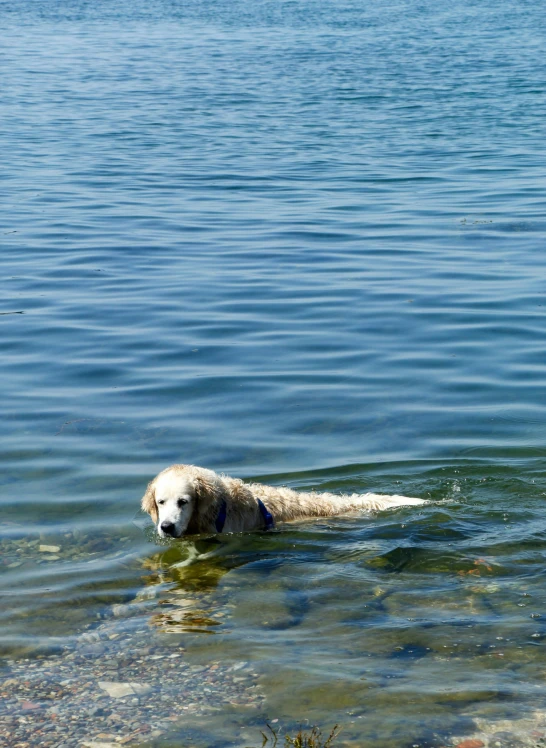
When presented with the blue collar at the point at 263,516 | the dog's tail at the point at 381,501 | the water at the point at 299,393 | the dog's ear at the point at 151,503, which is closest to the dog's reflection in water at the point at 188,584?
the water at the point at 299,393

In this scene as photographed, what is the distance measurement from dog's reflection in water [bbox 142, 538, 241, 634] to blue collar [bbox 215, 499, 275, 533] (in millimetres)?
141

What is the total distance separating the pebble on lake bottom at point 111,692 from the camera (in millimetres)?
5402

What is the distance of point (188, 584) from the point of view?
7.64 m

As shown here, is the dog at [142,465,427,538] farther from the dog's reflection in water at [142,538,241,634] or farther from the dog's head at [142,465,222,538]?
the dog's reflection in water at [142,538,241,634]

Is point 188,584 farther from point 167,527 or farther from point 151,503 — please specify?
point 151,503

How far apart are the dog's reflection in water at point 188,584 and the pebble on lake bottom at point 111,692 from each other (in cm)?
35

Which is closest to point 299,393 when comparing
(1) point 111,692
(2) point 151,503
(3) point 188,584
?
(2) point 151,503

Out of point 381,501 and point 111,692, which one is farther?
point 381,501

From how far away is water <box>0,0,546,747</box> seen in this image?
648 cm

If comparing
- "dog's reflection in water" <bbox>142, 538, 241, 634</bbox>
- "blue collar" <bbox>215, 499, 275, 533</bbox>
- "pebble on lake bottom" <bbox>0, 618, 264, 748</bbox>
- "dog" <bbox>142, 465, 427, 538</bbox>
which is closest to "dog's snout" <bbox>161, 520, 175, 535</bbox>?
"dog" <bbox>142, 465, 427, 538</bbox>

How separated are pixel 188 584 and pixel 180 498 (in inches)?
25.1

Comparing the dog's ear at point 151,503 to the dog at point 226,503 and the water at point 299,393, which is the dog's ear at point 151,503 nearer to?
the dog at point 226,503

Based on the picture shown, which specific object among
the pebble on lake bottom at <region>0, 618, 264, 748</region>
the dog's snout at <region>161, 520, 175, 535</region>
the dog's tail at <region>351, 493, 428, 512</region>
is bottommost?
the dog's tail at <region>351, 493, 428, 512</region>

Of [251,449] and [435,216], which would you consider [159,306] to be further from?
[435,216]
